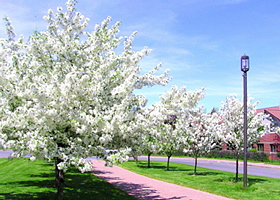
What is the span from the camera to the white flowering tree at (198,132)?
20109 mm

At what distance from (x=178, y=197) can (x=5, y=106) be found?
7673 mm

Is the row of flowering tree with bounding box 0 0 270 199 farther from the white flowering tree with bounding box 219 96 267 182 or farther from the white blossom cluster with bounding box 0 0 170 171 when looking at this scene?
the white flowering tree with bounding box 219 96 267 182

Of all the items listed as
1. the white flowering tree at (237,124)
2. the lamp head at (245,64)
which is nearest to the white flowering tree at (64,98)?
the lamp head at (245,64)

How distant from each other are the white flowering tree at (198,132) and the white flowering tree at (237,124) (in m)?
2.63

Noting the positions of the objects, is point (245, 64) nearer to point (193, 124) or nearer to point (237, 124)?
point (237, 124)

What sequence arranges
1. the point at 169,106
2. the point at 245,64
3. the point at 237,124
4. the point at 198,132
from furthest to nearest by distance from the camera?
the point at 198,132
the point at 237,124
the point at 245,64
the point at 169,106

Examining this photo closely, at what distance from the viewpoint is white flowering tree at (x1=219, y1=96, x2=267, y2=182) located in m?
16.3

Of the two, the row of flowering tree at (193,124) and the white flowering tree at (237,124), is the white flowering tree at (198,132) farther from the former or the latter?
the white flowering tree at (237,124)

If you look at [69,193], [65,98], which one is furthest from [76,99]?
[69,193]

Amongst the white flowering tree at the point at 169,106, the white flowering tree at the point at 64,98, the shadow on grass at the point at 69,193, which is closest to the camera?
the white flowering tree at the point at 64,98

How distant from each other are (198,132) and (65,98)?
15.2 m

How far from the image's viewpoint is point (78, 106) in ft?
23.1

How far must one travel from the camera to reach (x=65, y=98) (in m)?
6.77

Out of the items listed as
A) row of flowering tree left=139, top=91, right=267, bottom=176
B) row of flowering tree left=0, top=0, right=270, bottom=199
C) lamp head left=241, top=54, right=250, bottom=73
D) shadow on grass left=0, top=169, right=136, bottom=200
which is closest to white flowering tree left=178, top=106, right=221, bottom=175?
row of flowering tree left=139, top=91, right=267, bottom=176
